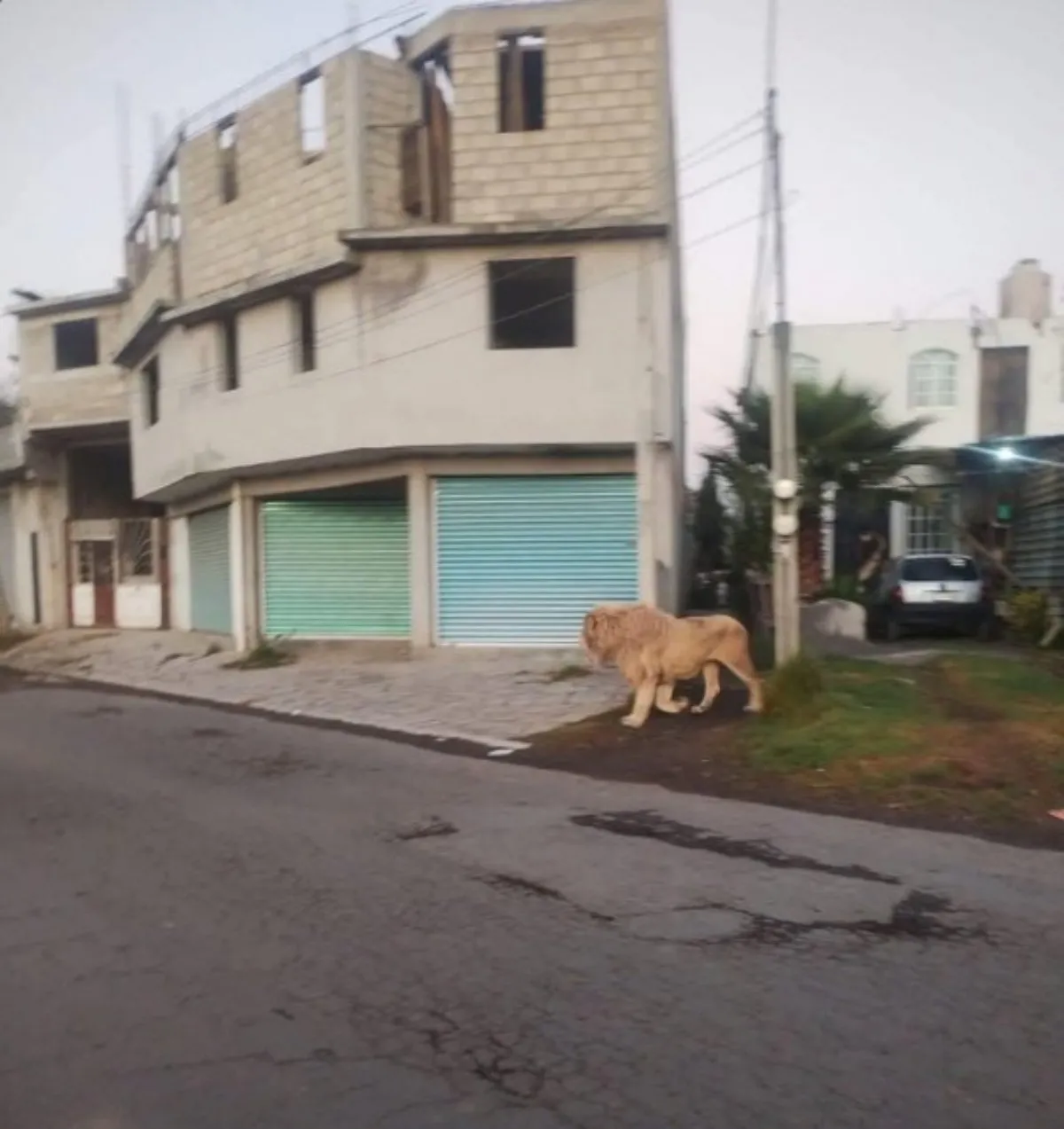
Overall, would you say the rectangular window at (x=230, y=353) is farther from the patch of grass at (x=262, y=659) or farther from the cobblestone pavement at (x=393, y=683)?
the cobblestone pavement at (x=393, y=683)

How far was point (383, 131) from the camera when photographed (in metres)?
16.1

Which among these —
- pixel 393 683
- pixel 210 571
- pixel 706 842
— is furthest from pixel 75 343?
pixel 706 842

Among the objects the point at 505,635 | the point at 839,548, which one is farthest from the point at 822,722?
the point at 839,548

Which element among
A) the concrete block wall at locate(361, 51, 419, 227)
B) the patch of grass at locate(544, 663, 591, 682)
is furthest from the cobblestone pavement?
the concrete block wall at locate(361, 51, 419, 227)

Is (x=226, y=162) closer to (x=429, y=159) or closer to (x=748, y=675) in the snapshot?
(x=429, y=159)

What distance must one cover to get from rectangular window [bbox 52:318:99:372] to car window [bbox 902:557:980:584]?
1784 centimetres

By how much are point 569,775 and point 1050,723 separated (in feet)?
13.0

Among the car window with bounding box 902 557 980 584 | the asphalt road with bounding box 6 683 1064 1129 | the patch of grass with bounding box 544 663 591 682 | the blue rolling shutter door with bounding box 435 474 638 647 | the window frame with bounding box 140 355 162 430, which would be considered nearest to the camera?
the asphalt road with bounding box 6 683 1064 1129

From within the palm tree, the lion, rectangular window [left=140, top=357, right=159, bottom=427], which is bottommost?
the lion

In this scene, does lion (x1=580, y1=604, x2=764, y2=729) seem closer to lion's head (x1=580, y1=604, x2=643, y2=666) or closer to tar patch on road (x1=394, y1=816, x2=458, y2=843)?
lion's head (x1=580, y1=604, x2=643, y2=666)

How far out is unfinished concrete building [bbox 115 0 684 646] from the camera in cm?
1550

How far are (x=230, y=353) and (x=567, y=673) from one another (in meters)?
8.31

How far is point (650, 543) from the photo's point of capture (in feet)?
51.4

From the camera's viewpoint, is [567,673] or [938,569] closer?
[567,673]
